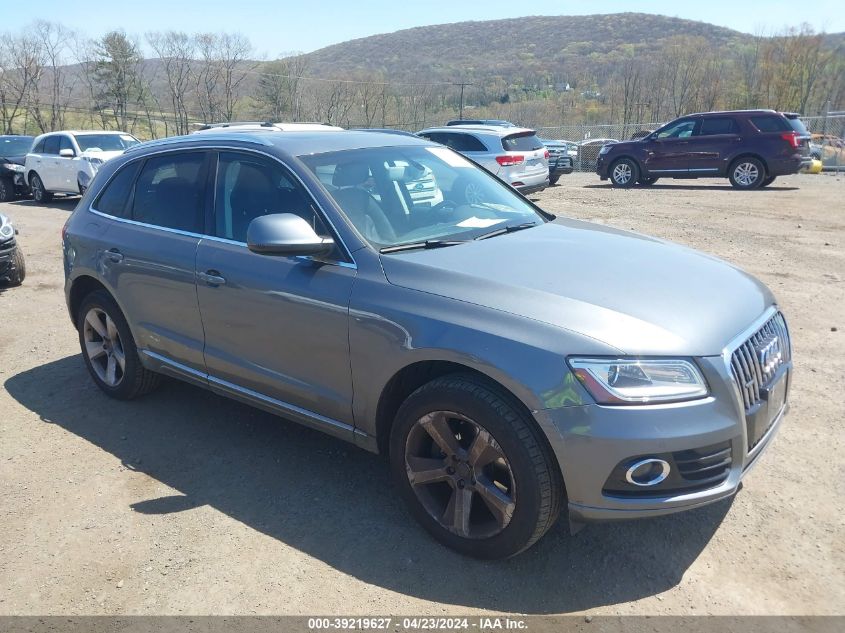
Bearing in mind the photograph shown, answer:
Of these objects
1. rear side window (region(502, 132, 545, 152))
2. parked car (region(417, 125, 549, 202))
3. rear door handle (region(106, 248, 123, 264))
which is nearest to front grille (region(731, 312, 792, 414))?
rear door handle (region(106, 248, 123, 264))

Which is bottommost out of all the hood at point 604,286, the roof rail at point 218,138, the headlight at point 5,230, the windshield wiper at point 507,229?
the headlight at point 5,230

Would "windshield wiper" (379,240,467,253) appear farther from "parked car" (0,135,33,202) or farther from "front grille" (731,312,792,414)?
"parked car" (0,135,33,202)

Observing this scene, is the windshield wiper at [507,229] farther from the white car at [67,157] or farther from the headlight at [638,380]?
the white car at [67,157]

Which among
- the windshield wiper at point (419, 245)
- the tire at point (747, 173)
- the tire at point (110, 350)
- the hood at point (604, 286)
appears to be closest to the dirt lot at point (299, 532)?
the tire at point (110, 350)

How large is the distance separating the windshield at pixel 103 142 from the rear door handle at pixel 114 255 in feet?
41.9

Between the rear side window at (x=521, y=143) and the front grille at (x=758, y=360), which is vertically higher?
the rear side window at (x=521, y=143)

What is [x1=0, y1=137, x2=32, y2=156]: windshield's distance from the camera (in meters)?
18.9

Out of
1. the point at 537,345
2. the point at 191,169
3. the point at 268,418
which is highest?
the point at 191,169

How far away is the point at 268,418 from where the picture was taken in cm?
460

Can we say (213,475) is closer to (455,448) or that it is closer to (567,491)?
(455,448)

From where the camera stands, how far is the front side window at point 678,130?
17766mm

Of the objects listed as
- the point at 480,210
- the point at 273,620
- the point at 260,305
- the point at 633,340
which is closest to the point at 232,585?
the point at 273,620

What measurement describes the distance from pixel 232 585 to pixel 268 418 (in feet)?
5.68

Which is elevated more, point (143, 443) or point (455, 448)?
point (455, 448)
